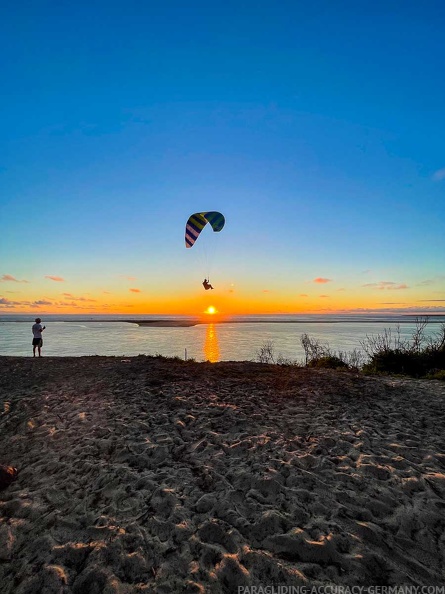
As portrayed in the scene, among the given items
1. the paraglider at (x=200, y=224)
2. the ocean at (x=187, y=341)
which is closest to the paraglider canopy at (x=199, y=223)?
the paraglider at (x=200, y=224)

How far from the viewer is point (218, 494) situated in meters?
4.50

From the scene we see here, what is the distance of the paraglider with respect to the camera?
1641 centimetres

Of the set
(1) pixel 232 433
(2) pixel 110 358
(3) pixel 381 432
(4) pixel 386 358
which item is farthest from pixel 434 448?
(2) pixel 110 358

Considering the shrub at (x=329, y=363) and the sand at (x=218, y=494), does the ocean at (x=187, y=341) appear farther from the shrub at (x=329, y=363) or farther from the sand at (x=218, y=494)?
the sand at (x=218, y=494)

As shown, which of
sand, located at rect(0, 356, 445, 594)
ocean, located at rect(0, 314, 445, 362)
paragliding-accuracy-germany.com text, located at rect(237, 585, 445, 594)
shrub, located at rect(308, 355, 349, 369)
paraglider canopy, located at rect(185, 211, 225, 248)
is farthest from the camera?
ocean, located at rect(0, 314, 445, 362)

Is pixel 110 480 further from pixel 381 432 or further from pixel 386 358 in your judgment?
pixel 386 358

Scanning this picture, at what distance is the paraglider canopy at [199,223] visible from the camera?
1642 centimetres

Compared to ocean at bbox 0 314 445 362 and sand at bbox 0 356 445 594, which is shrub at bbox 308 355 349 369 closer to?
ocean at bbox 0 314 445 362

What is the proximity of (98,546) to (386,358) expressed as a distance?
50.4 ft

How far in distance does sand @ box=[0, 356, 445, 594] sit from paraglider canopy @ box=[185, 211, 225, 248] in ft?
31.4

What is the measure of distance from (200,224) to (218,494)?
14047mm

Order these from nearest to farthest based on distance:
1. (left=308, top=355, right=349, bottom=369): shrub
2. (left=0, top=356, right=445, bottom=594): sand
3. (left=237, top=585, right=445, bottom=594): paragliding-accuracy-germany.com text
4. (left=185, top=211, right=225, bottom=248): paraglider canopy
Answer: (left=237, top=585, right=445, bottom=594): paragliding-accuracy-germany.com text → (left=0, top=356, right=445, bottom=594): sand → (left=308, top=355, right=349, bottom=369): shrub → (left=185, top=211, right=225, bottom=248): paraglider canopy


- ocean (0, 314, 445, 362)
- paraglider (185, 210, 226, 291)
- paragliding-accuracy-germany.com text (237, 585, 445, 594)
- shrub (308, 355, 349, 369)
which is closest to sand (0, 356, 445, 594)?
paragliding-accuracy-germany.com text (237, 585, 445, 594)

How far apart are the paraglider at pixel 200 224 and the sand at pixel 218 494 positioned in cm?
938
